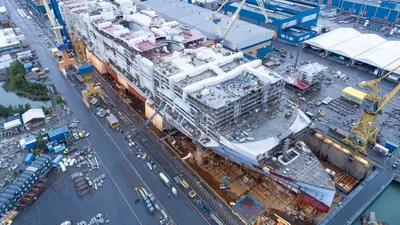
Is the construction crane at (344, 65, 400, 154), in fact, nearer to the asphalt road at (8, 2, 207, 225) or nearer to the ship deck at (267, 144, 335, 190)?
the ship deck at (267, 144, 335, 190)

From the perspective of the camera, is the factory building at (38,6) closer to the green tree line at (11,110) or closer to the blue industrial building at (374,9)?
the green tree line at (11,110)

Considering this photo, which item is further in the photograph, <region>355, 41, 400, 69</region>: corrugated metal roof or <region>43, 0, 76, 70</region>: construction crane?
<region>43, 0, 76, 70</region>: construction crane

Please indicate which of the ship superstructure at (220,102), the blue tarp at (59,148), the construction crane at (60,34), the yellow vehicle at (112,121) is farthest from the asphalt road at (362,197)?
the construction crane at (60,34)

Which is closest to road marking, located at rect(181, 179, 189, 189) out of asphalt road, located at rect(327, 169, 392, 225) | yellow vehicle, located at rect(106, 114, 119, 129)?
yellow vehicle, located at rect(106, 114, 119, 129)

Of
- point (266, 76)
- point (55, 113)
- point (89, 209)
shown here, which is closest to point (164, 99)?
point (266, 76)

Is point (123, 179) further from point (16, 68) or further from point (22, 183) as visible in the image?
point (16, 68)
